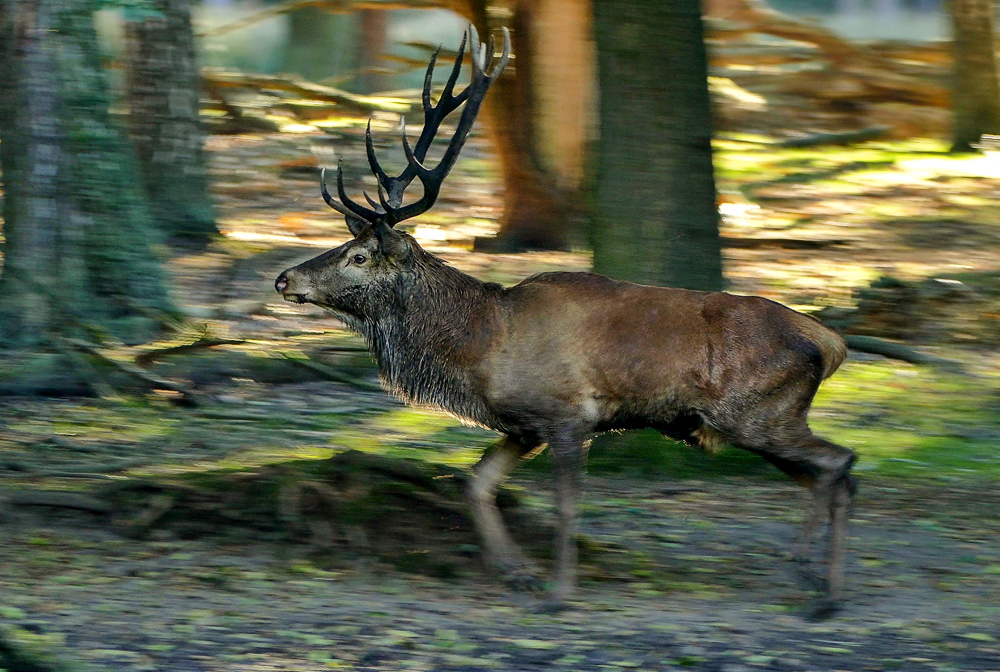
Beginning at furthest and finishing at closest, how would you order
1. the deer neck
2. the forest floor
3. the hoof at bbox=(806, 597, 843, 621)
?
the deer neck, the hoof at bbox=(806, 597, 843, 621), the forest floor

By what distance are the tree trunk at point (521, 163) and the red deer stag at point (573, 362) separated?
770cm

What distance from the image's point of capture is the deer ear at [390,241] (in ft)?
24.7

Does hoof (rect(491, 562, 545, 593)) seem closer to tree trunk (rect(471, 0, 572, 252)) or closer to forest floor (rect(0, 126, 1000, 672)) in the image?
forest floor (rect(0, 126, 1000, 672))

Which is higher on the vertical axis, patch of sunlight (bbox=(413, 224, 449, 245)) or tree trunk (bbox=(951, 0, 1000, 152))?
tree trunk (bbox=(951, 0, 1000, 152))

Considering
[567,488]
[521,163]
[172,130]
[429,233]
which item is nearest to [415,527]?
[567,488]

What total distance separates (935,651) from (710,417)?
1.59 meters

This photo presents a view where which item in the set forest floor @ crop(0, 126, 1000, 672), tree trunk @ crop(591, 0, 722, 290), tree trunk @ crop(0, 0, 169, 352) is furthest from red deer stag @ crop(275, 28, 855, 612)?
tree trunk @ crop(0, 0, 169, 352)

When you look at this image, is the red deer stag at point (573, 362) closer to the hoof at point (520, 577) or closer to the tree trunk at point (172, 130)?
the hoof at point (520, 577)

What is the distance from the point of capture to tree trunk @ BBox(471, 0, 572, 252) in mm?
15383

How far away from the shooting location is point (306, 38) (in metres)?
29.2

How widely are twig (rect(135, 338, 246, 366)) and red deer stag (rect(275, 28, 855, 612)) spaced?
12.9 feet

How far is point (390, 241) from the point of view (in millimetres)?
7531

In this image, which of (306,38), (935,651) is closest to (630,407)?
(935,651)

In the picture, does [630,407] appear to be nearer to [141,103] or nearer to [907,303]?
[907,303]
